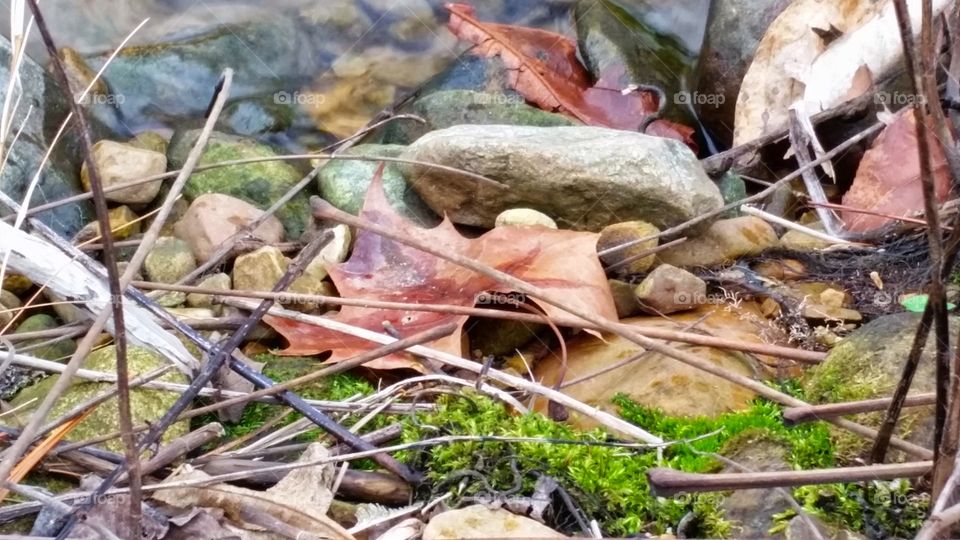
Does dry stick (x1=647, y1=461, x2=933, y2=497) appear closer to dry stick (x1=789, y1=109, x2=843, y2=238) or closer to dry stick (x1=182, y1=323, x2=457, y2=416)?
dry stick (x1=182, y1=323, x2=457, y2=416)

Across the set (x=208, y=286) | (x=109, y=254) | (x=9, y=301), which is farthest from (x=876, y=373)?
(x=9, y=301)

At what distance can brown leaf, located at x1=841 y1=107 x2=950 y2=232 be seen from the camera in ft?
10.3

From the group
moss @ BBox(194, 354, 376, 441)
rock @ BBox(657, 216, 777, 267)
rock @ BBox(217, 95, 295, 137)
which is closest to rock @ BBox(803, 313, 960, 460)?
rock @ BBox(657, 216, 777, 267)

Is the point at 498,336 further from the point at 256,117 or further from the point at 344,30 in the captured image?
the point at 344,30

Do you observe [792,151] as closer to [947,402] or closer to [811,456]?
[811,456]

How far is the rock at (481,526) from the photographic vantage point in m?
1.69

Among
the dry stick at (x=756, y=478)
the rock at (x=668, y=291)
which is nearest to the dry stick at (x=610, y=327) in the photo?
the dry stick at (x=756, y=478)

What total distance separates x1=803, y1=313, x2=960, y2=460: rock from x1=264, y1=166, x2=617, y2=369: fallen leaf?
64 cm

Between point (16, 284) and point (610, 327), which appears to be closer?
point (610, 327)

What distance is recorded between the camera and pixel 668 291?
2682mm

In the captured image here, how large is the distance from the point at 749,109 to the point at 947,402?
2852 mm

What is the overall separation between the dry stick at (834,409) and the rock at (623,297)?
122cm

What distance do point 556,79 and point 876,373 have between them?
9.58ft

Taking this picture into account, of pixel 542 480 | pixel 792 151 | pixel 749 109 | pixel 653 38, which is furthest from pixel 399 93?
pixel 542 480
